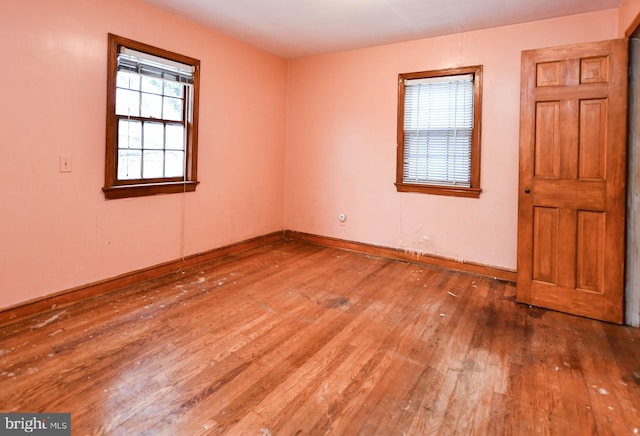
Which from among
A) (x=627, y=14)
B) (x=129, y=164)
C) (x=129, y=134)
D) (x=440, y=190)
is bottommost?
(x=440, y=190)

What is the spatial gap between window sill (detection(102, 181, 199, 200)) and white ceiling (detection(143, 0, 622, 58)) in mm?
1716

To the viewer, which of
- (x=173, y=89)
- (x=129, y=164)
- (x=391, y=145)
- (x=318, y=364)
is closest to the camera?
(x=318, y=364)

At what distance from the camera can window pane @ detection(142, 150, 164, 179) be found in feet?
12.4

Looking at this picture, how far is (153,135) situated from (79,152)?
0.77 m

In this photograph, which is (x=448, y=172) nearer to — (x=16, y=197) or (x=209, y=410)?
(x=209, y=410)

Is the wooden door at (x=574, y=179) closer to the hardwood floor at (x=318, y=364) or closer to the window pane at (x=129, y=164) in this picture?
the hardwood floor at (x=318, y=364)

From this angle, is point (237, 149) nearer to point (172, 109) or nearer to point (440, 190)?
point (172, 109)

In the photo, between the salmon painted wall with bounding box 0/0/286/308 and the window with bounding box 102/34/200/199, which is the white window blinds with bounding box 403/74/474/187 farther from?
the window with bounding box 102/34/200/199

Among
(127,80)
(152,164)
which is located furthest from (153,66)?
(152,164)

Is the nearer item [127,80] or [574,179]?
[574,179]

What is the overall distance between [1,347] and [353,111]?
425 cm

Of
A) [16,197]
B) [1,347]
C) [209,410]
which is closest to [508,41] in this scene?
[209,410]

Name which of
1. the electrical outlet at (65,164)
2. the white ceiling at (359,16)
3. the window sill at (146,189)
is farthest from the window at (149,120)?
the white ceiling at (359,16)

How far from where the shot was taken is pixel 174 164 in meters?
4.09
